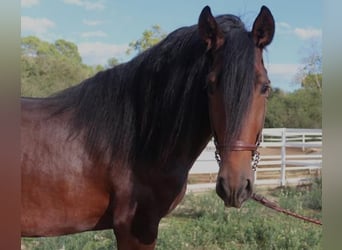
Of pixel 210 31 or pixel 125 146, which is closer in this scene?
pixel 210 31

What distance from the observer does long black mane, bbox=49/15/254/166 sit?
4.97 ft

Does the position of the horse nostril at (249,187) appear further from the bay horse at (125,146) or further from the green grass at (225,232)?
the green grass at (225,232)

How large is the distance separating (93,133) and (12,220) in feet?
2.67

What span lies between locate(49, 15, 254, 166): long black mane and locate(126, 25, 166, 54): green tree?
0.79 m

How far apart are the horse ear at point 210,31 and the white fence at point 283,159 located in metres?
2.22

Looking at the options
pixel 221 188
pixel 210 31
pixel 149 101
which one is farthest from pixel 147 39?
pixel 221 188

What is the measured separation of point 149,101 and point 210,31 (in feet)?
1.28

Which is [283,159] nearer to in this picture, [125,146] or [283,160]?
[283,160]

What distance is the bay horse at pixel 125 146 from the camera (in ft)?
5.04

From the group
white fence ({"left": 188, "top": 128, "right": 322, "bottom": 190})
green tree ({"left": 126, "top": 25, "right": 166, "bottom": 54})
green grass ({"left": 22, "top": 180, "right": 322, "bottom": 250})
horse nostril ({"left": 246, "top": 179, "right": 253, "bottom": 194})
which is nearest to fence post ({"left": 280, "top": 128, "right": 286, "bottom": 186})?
white fence ({"left": 188, "top": 128, "right": 322, "bottom": 190})

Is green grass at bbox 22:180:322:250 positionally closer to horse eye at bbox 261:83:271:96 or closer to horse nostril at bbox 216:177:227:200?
horse nostril at bbox 216:177:227:200

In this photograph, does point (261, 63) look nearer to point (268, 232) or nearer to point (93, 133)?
point (93, 133)

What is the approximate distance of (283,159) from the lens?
4.54m

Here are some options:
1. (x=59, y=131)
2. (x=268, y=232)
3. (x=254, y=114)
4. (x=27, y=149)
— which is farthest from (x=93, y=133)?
(x=268, y=232)
